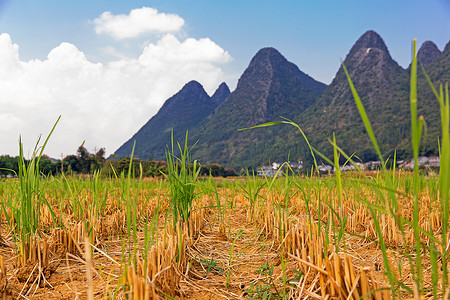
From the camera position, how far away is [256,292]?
131cm

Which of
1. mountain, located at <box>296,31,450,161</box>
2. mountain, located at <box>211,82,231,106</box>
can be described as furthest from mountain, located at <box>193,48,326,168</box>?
mountain, located at <box>211,82,231,106</box>

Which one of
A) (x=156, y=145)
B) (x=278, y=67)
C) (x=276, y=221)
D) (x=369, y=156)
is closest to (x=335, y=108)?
(x=369, y=156)

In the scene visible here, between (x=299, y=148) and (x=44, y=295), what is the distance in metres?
90.1

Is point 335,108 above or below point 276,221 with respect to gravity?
above

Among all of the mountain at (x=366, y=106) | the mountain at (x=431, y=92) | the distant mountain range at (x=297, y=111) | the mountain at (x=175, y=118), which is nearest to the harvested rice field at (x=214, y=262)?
the distant mountain range at (x=297, y=111)

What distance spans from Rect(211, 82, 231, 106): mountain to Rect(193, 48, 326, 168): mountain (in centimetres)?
3366

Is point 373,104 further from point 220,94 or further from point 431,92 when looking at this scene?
point 220,94

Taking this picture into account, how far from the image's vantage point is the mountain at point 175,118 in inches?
6075

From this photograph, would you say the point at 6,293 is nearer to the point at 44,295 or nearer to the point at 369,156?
the point at 44,295

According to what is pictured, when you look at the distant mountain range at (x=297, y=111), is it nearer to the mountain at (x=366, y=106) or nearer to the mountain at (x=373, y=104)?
the mountain at (x=373, y=104)

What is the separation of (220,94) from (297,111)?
7188 centimetres

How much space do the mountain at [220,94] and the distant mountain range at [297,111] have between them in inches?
64.4

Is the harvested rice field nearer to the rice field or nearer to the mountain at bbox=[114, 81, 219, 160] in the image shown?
the rice field

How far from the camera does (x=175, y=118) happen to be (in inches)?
6501
